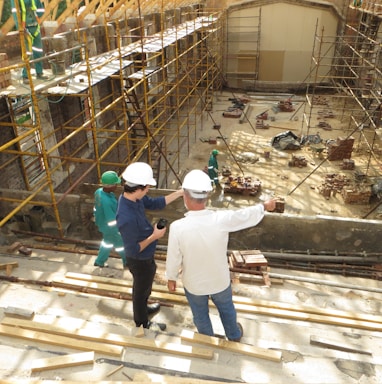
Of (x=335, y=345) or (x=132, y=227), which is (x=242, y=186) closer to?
(x=335, y=345)

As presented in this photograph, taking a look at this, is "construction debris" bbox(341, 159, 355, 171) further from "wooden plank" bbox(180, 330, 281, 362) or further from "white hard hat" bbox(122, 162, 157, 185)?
"white hard hat" bbox(122, 162, 157, 185)

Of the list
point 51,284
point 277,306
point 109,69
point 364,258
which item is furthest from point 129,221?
point 109,69

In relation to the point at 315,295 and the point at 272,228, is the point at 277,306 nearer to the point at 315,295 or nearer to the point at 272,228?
the point at 315,295

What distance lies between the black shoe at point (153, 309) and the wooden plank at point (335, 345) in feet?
5.71

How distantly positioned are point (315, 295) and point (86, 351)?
3377mm

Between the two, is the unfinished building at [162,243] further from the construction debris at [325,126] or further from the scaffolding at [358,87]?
the scaffolding at [358,87]

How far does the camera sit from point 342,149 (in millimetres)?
14062

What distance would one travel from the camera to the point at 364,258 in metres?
7.39

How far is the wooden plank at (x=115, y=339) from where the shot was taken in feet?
11.4

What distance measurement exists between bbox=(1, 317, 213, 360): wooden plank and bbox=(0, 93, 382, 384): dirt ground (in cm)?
5

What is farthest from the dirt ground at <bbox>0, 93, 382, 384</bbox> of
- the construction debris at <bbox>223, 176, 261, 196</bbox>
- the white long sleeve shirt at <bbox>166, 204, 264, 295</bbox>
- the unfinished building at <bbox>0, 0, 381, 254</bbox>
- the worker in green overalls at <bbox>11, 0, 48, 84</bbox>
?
the construction debris at <bbox>223, 176, 261, 196</bbox>

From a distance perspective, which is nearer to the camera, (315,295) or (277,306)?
(277,306)

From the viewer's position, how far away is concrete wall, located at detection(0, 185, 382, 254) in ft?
24.3

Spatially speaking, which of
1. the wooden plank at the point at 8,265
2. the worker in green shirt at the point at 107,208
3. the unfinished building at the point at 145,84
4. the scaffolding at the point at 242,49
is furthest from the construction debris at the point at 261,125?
the wooden plank at the point at 8,265
